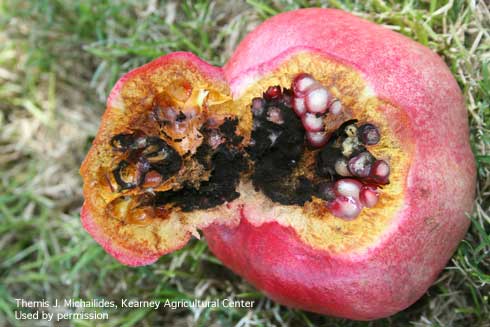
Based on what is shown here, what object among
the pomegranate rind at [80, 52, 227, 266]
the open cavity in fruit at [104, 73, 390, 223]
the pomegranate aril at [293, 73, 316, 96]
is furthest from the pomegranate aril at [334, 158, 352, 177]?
the pomegranate rind at [80, 52, 227, 266]

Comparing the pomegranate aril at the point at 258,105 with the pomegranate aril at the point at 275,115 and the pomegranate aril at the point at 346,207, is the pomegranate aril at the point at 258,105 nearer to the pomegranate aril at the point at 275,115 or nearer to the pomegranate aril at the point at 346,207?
the pomegranate aril at the point at 275,115

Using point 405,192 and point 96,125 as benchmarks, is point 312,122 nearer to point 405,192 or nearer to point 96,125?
point 405,192

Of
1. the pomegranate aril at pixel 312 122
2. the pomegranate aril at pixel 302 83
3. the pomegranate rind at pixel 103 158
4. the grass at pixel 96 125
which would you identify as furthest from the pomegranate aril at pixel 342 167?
the grass at pixel 96 125

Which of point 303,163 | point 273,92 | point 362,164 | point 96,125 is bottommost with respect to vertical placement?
point 96,125

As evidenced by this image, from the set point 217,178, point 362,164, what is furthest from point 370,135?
point 217,178

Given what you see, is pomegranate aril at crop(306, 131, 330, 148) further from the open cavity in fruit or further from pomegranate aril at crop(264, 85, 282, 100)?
pomegranate aril at crop(264, 85, 282, 100)
